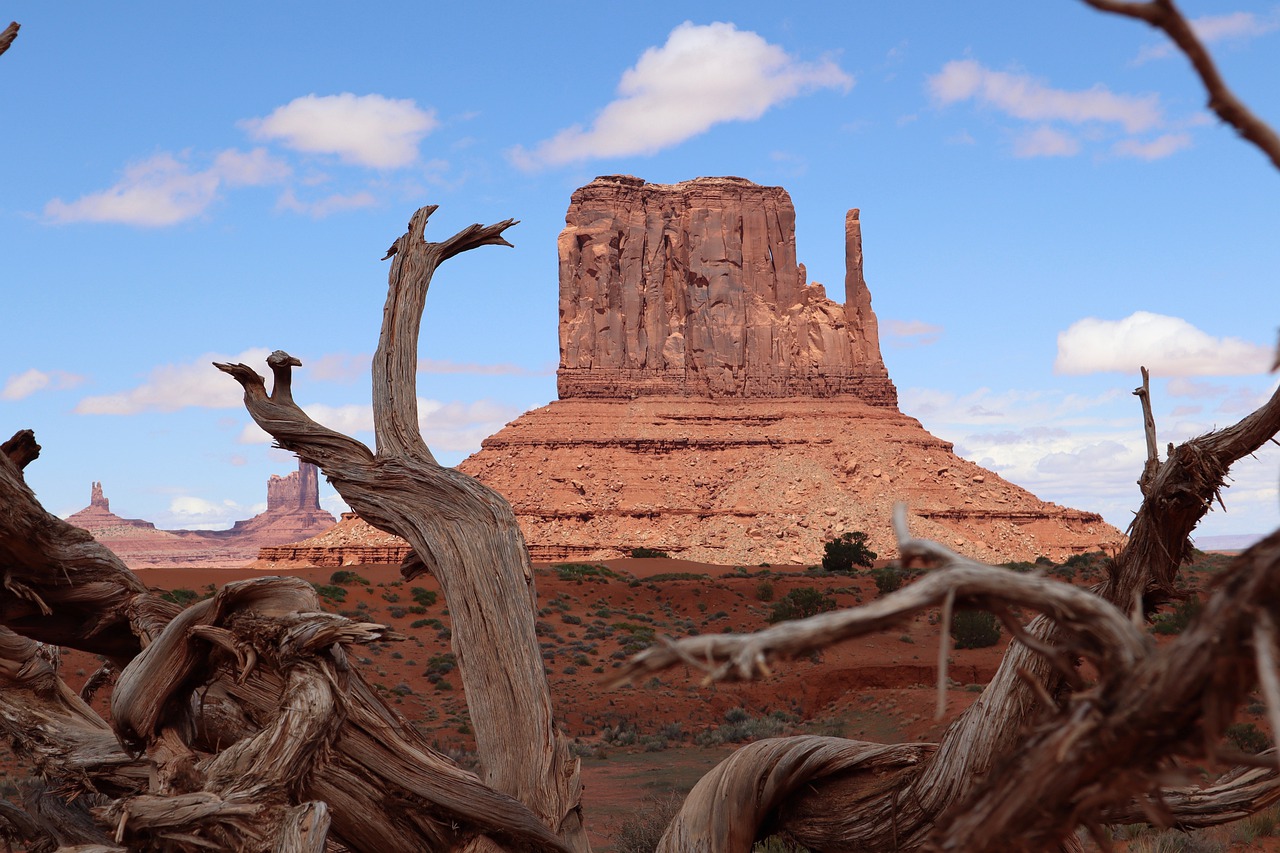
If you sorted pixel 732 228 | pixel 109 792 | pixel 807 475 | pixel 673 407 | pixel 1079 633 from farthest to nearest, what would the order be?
pixel 732 228 < pixel 673 407 < pixel 807 475 < pixel 109 792 < pixel 1079 633

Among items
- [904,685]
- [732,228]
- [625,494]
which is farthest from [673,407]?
[904,685]

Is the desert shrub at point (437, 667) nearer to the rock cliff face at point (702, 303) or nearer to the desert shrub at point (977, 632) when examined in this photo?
the desert shrub at point (977, 632)

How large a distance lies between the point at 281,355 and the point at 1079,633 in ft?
11.9

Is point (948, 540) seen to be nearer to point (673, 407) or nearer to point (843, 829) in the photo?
point (673, 407)

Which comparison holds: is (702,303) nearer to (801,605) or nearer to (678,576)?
(678,576)

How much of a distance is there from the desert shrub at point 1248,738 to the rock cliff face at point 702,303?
234ft

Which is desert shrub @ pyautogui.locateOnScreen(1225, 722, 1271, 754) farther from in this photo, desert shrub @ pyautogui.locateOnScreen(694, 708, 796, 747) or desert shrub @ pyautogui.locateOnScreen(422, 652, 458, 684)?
desert shrub @ pyautogui.locateOnScreen(422, 652, 458, 684)

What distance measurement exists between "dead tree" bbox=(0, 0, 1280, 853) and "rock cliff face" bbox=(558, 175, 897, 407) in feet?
264

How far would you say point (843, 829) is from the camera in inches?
167

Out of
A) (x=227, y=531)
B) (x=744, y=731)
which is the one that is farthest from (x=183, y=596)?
(x=227, y=531)

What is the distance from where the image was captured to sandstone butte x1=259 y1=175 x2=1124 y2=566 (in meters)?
68.1

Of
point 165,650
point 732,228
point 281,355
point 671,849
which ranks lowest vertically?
point 671,849

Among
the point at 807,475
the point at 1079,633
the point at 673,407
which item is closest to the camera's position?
the point at 1079,633

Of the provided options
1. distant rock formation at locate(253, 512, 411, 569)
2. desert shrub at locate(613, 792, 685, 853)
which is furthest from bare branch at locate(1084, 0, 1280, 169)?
distant rock formation at locate(253, 512, 411, 569)
